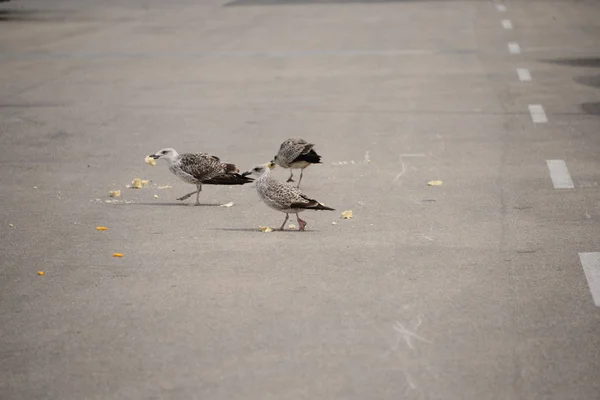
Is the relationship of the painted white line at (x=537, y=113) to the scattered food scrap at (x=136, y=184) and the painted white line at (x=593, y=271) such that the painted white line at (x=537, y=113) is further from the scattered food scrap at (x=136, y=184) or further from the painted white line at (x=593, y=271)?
the painted white line at (x=593, y=271)

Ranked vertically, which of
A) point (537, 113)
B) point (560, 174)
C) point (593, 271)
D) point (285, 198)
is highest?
point (593, 271)

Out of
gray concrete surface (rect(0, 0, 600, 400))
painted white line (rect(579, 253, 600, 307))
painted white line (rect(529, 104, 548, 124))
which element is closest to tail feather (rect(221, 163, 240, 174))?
gray concrete surface (rect(0, 0, 600, 400))

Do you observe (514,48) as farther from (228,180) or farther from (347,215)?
(347,215)

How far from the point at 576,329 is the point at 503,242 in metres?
2.50

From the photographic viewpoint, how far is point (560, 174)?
13.3 m

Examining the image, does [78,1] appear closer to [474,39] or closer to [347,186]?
[474,39]

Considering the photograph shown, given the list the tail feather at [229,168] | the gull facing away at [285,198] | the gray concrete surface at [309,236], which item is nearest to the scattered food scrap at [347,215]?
the gray concrete surface at [309,236]

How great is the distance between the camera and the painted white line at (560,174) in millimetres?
12672

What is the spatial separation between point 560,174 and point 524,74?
29.8 ft

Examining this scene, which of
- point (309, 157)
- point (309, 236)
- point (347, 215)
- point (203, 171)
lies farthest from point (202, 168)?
point (309, 236)

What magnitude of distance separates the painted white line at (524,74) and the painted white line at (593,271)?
477 inches

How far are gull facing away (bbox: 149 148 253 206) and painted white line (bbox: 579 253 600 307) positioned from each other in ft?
11.6

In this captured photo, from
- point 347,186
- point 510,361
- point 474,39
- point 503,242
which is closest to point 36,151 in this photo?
point 347,186

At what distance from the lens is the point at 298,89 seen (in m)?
20.6
